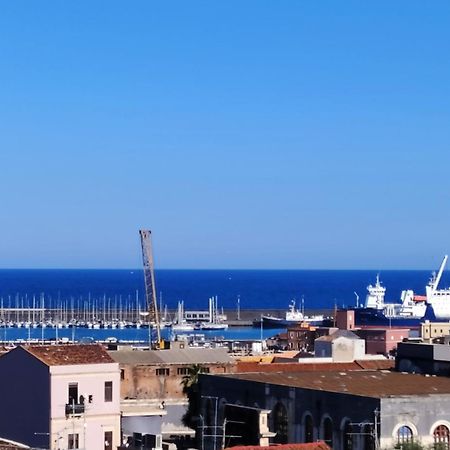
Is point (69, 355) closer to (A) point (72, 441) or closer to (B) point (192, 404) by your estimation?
(A) point (72, 441)

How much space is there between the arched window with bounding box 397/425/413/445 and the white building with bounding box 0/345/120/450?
9.26 metres

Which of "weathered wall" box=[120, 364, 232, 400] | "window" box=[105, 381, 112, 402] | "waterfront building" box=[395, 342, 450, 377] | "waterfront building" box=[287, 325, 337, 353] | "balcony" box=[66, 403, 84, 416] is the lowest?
"waterfront building" box=[287, 325, 337, 353]

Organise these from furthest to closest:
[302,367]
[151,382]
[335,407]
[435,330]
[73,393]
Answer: [435,330], [151,382], [302,367], [73,393], [335,407]

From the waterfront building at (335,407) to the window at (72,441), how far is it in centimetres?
432

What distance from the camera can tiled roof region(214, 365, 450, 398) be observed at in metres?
44.3

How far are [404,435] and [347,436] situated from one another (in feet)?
5.73

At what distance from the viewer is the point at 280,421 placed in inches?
1784

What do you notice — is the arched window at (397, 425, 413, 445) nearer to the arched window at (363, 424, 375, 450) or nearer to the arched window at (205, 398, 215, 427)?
the arched window at (363, 424, 375, 450)

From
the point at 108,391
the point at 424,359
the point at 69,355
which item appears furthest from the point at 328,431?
the point at 424,359

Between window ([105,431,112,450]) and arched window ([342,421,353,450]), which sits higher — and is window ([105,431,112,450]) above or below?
below

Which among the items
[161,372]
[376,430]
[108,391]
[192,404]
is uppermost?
[108,391]

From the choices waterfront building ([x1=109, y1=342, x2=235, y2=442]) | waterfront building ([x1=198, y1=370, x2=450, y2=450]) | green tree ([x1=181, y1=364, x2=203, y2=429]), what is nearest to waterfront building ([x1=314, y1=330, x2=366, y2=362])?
waterfront building ([x1=109, y1=342, x2=235, y2=442])

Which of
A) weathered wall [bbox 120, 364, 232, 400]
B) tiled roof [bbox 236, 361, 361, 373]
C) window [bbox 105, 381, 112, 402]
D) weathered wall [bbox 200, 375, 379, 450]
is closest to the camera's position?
weathered wall [bbox 200, 375, 379, 450]

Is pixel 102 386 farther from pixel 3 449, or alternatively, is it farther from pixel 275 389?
pixel 3 449
